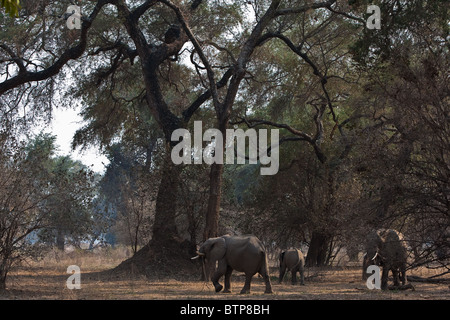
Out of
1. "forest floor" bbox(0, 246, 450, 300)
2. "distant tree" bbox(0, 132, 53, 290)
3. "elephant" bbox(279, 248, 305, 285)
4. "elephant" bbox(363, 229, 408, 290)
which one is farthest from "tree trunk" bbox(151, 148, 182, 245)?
"elephant" bbox(363, 229, 408, 290)

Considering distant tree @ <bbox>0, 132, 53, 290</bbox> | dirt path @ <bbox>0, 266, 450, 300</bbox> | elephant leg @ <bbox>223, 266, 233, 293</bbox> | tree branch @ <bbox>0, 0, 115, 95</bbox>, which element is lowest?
dirt path @ <bbox>0, 266, 450, 300</bbox>

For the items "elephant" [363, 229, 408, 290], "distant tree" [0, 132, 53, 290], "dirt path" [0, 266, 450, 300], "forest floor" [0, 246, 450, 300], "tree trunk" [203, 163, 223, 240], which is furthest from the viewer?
"tree trunk" [203, 163, 223, 240]

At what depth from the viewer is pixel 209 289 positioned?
55.7 feet

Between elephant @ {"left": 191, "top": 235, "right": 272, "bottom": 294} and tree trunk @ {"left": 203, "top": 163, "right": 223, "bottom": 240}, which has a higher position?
tree trunk @ {"left": 203, "top": 163, "right": 223, "bottom": 240}

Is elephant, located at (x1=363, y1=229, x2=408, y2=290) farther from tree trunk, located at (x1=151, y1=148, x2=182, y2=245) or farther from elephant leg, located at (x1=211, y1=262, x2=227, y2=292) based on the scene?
A: tree trunk, located at (x1=151, y1=148, x2=182, y2=245)

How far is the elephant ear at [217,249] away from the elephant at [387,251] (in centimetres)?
382

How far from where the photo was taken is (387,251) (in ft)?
54.7

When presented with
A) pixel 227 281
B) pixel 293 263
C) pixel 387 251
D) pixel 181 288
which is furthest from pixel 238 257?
pixel 293 263

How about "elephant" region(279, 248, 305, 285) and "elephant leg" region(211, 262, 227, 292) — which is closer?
"elephant leg" region(211, 262, 227, 292)

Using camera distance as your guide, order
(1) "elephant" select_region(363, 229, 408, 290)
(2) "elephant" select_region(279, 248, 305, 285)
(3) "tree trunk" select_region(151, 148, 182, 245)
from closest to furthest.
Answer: (1) "elephant" select_region(363, 229, 408, 290) < (2) "elephant" select_region(279, 248, 305, 285) < (3) "tree trunk" select_region(151, 148, 182, 245)

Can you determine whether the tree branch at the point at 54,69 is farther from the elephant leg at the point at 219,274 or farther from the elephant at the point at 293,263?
the elephant at the point at 293,263

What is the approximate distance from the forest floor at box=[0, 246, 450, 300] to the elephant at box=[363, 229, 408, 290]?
610 millimetres

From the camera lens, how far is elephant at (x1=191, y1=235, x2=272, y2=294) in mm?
15695

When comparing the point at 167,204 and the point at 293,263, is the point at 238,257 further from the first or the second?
the point at 167,204
